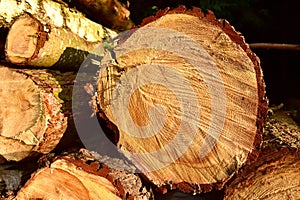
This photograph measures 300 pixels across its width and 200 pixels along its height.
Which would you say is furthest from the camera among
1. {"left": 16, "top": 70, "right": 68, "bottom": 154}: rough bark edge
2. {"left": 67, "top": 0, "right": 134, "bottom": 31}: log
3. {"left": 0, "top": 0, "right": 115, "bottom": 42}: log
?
{"left": 67, "top": 0, "right": 134, "bottom": 31}: log

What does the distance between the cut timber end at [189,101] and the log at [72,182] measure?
0.64ft

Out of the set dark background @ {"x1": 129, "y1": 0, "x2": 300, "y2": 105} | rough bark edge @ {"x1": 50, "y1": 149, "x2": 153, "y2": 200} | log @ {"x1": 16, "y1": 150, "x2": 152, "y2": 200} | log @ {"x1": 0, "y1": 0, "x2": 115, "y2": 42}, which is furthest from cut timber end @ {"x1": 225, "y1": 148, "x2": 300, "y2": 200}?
dark background @ {"x1": 129, "y1": 0, "x2": 300, "y2": 105}

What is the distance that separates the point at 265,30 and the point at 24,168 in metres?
2.31

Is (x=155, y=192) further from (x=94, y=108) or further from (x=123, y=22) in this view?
(x=123, y=22)

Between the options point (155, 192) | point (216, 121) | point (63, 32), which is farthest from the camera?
point (63, 32)

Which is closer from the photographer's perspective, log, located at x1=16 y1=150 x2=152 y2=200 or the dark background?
log, located at x1=16 y1=150 x2=152 y2=200

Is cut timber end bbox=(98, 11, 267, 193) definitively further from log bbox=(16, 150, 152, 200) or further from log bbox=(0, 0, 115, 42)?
log bbox=(0, 0, 115, 42)

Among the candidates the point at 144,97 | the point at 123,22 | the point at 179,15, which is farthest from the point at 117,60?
the point at 123,22

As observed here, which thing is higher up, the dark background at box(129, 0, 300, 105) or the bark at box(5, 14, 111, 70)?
the bark at box(5, 14, 111, 70)

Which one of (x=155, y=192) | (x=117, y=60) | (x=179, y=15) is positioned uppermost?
(x=179, y=15)

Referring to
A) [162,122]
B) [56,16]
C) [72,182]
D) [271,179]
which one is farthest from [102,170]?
[56,16]

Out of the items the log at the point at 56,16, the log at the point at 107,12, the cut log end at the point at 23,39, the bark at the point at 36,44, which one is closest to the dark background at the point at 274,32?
the log at the point at 107,12

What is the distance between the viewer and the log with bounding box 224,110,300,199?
2.15m

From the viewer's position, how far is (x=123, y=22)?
363cm
